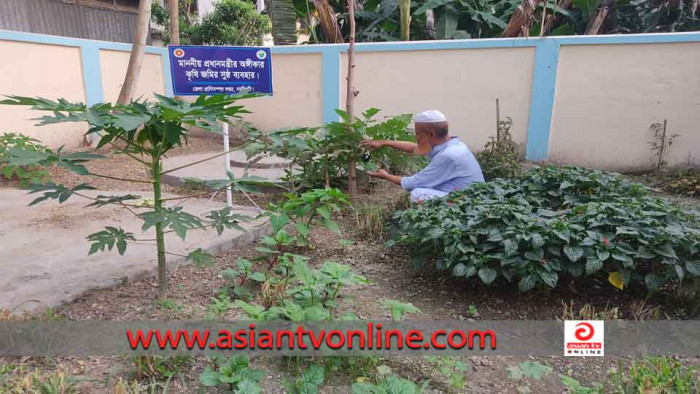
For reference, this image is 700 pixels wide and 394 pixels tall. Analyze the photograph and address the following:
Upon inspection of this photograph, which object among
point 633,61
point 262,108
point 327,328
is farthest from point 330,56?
point 327,328

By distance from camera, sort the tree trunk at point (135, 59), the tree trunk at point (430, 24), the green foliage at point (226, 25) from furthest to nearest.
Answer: the green foliage at point (226, 25) → the tree trunk at point (430, 24) → the tree trunk at point (135, 59)

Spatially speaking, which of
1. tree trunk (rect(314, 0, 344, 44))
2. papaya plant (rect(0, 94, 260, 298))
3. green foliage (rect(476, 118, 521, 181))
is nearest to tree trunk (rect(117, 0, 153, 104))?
tree trunk (rect(314, 0, 344, 44))

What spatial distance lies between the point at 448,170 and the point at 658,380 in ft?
6.90

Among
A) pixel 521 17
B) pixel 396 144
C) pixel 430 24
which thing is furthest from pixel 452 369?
pixel 430 24

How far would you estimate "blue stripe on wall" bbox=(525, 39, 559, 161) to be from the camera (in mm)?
6543

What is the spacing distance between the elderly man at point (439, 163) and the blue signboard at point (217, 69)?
4.24ft

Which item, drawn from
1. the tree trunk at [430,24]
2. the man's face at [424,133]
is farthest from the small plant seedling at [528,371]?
the tree trunk at [430,24]

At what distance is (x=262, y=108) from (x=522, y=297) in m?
6.68

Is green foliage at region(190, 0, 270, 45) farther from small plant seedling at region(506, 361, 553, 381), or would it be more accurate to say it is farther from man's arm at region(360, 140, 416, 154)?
small plant seedling at region(506, 361, 553, 381)

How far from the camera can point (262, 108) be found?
27.5 ft

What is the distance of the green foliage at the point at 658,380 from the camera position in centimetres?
171

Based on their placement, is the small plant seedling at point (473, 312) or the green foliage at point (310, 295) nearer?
the green foliage at point (310, 295)

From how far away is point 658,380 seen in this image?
5.87 feet

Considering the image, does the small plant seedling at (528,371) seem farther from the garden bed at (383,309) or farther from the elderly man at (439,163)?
the elderly man at (439,163)
